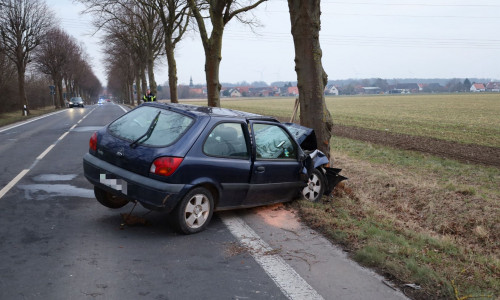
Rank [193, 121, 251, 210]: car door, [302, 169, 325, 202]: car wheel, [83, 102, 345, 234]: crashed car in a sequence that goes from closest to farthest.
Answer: [83, 102, 345, 234]: crashed car → [193, 121, 251, 210]: car door → [302, 169, 325, 202]: car wheel

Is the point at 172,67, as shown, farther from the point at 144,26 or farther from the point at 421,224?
the point at 421,224

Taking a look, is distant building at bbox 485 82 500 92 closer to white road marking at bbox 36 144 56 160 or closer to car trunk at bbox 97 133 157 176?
white road marking at bbox 36 144 56 160

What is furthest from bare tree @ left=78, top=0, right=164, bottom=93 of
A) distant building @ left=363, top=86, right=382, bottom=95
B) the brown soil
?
distant building @ left=363, top=86, right=382, bottom=95

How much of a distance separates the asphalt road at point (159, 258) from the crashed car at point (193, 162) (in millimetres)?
355

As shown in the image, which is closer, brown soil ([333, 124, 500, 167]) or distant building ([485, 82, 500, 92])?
brown soil ([333, 124, 500, 167])

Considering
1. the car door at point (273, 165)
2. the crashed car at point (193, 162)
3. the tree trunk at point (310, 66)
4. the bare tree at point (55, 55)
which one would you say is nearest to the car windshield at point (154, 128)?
the crashed car at point (193, 162)

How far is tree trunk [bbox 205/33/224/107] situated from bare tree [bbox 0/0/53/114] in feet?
76.2

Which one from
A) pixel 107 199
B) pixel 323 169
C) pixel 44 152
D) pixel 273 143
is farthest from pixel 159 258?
pixel 44 152

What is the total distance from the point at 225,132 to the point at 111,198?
188 cm

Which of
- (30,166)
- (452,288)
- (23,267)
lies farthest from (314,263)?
(30,166)

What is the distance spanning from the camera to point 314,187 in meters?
6.86

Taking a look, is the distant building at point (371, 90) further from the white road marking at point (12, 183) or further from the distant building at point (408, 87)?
the white road marking at point (12, 183)

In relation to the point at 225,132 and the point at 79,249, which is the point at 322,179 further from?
Result: the point at 79,249

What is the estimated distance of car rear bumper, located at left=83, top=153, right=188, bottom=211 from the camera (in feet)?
16.0
